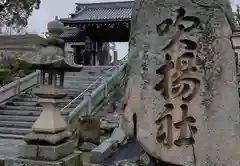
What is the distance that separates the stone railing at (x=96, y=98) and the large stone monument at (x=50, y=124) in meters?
2.34

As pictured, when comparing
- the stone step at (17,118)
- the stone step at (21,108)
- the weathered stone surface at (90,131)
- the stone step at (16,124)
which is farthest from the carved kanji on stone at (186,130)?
the stone step at (21,108)

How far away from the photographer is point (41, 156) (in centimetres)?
624

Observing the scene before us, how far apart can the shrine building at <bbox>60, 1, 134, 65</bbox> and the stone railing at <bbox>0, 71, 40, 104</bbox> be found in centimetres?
900

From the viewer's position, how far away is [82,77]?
16.7 m

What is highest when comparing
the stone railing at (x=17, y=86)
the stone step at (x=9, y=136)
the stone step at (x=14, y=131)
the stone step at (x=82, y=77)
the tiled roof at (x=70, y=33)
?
the tiled roof at (x=70, y=33)

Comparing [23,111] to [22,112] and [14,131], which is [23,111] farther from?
[14,131]

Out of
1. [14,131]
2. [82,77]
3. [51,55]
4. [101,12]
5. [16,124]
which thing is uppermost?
[101,12]

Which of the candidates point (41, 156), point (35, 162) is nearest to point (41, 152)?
point (41, 156)

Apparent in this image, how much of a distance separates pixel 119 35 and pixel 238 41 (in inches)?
364

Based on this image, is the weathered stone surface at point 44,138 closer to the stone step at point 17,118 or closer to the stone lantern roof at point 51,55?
the stone lantern roof at point 51,55

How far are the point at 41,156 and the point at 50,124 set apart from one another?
688 mm

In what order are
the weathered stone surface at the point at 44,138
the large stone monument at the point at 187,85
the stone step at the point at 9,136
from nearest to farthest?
the large stone monument at the point at 187,85 → the weathered stone surface at the point at 44,138 → the stone step at the point at 9,136

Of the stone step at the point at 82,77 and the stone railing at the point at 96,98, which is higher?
the stone step at the point at 82,77

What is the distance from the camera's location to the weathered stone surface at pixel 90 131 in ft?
30.5
